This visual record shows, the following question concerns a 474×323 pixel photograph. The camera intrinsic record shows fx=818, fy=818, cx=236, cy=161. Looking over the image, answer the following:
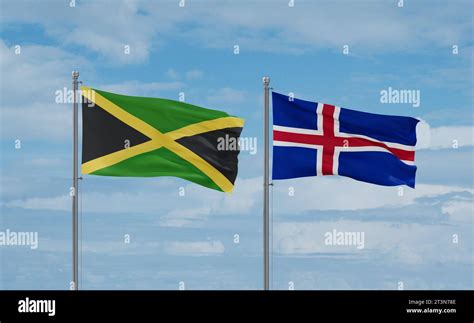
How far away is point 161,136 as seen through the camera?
22.2 m

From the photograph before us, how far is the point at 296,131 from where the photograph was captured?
22797 millimetres

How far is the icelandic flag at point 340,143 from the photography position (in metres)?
22.6

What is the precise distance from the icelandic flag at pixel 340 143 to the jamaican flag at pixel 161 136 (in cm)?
144

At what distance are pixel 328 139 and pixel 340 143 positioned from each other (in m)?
0.36

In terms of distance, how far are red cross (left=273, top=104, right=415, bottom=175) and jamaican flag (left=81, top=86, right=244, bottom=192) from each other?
158cm

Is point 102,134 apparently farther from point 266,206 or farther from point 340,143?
point 340,143

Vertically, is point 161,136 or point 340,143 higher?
point 161,136

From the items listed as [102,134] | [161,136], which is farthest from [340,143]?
[102,134]

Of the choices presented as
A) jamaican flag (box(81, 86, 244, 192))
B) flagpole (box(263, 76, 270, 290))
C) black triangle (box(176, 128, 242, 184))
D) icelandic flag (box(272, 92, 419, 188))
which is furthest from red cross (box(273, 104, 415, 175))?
jamaican flag (box(81, 86, 244, 192))

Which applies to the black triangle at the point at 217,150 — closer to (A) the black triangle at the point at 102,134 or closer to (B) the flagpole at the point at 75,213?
(A) the black triangle at the point at 102,134
